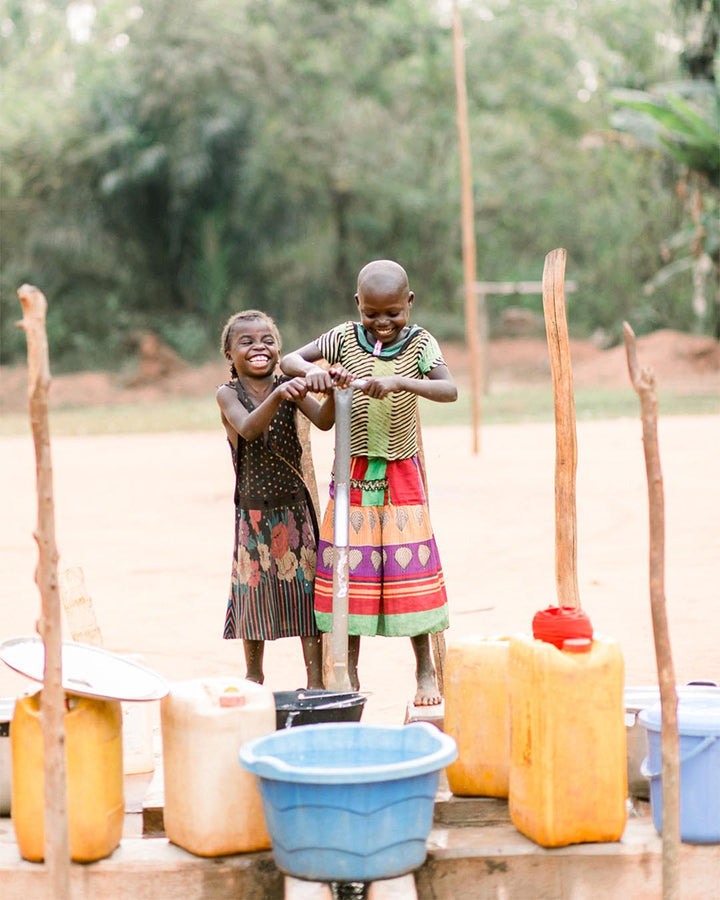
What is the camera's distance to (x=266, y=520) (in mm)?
3543

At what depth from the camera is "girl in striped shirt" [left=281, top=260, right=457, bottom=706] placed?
330cm

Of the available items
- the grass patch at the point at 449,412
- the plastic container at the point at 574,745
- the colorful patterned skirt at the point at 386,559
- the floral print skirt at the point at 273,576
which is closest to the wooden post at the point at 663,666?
the plastic container at the point at 574,745

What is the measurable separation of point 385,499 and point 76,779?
1.12m

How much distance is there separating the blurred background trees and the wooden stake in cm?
2135

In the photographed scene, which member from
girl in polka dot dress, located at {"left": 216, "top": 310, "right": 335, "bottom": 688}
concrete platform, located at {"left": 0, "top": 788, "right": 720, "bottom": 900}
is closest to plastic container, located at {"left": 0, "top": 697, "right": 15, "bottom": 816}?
concrete platform, located at {"left": 0, "top": 788, "right": 720, "bottom": 900}

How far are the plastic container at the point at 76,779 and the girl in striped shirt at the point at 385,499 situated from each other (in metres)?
0.85

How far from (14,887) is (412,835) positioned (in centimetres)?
80

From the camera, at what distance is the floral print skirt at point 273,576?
3512 mm

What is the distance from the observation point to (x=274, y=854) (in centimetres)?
252

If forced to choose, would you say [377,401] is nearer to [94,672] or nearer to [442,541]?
[94,672]

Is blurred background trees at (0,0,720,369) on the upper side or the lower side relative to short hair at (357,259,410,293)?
upper

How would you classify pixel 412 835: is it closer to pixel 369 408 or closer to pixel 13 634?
pixel 369 408

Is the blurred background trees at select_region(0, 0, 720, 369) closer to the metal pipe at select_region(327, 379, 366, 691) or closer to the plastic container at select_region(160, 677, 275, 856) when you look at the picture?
the metal pipe at select_region(327, 379, 366, 691)

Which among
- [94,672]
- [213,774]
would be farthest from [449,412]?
[213,774]
